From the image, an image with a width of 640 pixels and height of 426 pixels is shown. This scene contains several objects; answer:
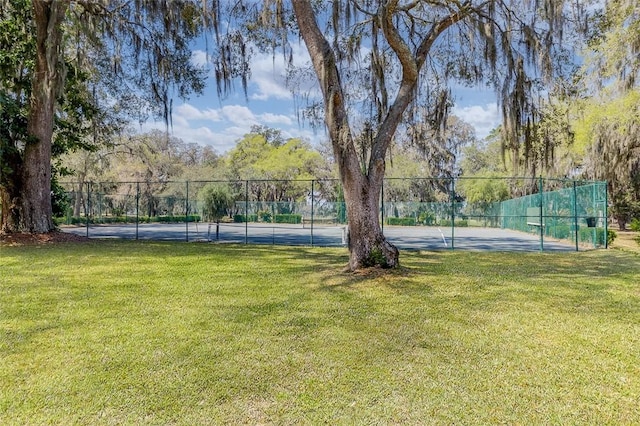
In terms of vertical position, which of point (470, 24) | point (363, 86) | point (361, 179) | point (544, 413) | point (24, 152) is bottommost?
point (544, 413)

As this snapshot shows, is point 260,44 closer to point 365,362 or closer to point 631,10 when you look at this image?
point 365,362

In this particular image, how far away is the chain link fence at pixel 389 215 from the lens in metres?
12.1

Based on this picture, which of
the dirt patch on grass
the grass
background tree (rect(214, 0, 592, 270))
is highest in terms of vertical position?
background tree (rect(214, 0, 592, 270))

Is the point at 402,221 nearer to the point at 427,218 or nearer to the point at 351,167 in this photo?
the point at 427,218

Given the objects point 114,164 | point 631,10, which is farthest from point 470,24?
point 114,164

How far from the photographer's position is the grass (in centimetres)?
238

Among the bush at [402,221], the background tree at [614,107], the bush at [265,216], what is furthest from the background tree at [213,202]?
the background tree at [614,107]

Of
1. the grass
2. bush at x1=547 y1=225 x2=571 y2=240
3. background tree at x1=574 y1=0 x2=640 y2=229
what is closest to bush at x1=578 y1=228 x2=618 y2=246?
bush at x1=547 y1=225 x2=571 y2=240

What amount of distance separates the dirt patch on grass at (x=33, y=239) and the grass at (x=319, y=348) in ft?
13.3

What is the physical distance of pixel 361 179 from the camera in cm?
627

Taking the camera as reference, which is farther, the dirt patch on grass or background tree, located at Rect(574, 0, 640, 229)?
the dirt patch on grass

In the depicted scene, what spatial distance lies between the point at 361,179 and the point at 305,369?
12.5 feet

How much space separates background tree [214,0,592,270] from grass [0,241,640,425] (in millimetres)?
1330

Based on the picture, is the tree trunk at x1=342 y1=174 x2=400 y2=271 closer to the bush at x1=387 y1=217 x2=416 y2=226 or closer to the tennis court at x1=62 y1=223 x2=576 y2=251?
the tennis court at x1=62 y1=223 x2=576 y2=251
